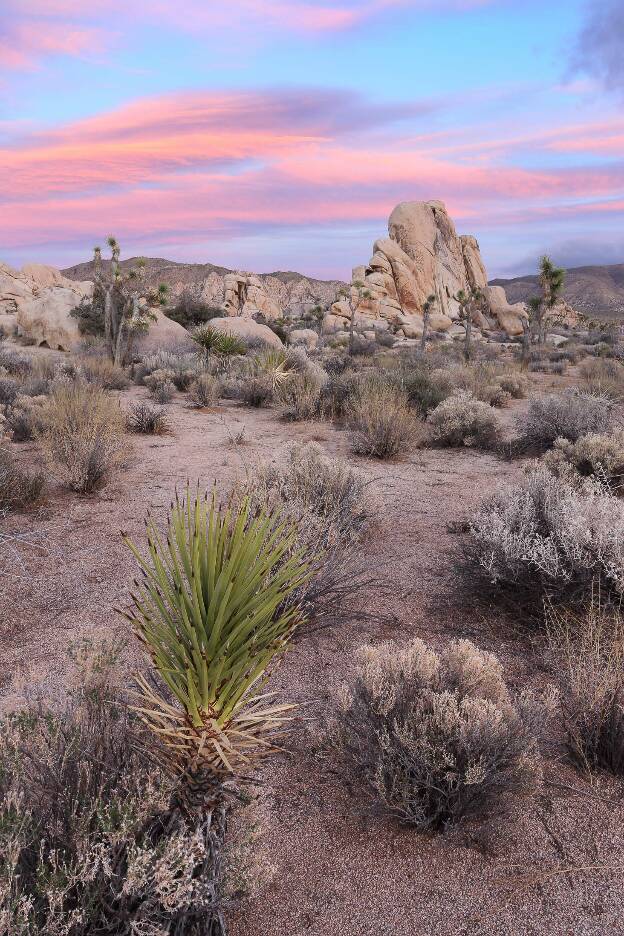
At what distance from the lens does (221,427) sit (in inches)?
476

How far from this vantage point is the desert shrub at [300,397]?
41.9 feet

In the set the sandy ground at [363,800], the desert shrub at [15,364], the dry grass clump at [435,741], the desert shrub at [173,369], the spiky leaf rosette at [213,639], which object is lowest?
the sandy ground at [363,800]

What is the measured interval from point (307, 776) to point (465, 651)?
1.04 m

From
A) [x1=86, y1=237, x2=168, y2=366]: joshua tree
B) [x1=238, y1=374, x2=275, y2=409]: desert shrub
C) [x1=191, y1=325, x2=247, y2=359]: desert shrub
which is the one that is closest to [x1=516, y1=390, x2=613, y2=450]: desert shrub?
[x1=238, y1=374, x2=275, y2=409]: desert shrub

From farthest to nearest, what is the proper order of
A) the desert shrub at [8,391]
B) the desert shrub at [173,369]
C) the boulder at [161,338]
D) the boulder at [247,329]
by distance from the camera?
1. the boulder at [247,329]
2. the boulder at [161,338]
3. the desert shrub at [173,369]
4. the desert shrub at [8,391]

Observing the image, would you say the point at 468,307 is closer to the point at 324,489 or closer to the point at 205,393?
the point at 205,393

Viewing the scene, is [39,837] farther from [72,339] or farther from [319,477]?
[72,339]

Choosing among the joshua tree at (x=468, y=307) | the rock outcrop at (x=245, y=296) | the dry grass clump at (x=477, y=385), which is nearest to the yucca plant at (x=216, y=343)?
the dry grass clump at (x=477, y=385)

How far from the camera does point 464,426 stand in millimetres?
10430

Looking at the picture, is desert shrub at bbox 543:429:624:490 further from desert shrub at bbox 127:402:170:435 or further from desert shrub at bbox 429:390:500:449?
desert shrub at bbox 127:402:170:435

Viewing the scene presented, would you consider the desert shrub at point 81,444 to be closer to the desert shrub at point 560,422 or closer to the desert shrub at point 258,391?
the desert shrub at point 258,391

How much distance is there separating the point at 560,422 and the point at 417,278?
66.4 metres

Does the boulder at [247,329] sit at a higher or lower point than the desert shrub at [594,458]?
higher

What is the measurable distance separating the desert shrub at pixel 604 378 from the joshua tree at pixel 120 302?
14761 mm
